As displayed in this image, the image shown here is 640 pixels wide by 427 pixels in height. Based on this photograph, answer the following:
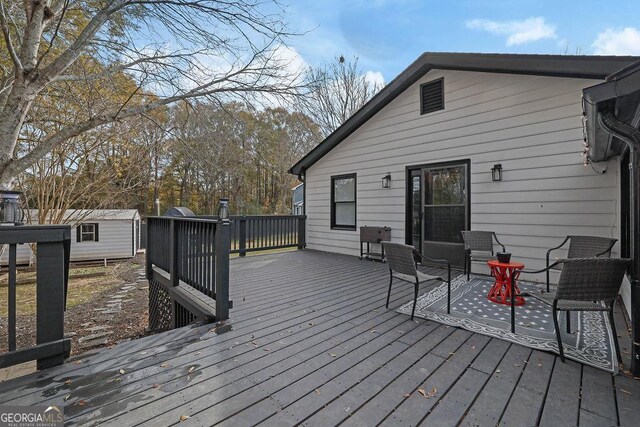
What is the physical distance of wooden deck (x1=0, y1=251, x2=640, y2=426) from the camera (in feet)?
5.14

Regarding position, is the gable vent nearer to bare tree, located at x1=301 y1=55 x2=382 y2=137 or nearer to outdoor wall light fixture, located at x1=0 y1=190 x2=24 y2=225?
outdoor wall light fixture, located at x1=0 y1=190 x2=24 y2=225

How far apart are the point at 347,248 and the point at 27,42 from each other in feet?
21.3

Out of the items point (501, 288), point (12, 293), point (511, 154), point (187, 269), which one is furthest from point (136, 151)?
point (501, 288)

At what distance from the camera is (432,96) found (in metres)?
5.71

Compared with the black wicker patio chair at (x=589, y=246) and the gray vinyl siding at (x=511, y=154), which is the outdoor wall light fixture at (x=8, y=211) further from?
the gray vinyl siding at (x=511, y=154)

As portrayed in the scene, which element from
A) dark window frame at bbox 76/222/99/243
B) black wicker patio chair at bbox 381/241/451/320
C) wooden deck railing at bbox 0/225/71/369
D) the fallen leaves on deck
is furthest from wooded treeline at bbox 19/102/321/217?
the fallen leaves on deck

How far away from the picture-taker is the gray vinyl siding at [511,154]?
409cm

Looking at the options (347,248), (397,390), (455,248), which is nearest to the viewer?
(397,390)

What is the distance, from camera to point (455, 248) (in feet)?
17.5

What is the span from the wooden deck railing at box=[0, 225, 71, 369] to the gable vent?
19.4 ft

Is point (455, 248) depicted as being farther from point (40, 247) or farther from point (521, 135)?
point (40, 247)

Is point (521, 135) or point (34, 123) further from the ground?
point (34, 123)

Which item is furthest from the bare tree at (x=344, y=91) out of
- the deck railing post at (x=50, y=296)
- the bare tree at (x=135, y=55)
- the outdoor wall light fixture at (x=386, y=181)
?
the deck railing post at (x=50, y=296)

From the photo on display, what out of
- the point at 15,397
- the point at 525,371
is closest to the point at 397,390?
the point at 525,371
